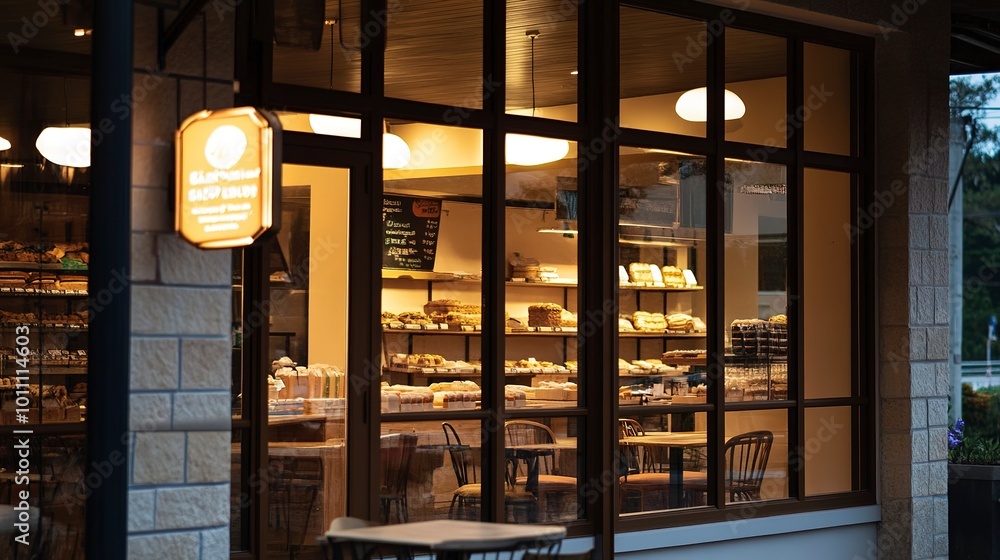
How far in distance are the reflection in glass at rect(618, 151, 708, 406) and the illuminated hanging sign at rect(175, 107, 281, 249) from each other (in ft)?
10.8

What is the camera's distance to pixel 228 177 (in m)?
4.72

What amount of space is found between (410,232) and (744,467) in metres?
2.86

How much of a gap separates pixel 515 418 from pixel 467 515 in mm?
644

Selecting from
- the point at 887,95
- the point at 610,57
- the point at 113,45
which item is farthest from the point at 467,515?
the point at 887,95

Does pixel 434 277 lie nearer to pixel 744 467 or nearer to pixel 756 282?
pixel 756 282

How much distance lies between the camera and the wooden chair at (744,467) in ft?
25.6

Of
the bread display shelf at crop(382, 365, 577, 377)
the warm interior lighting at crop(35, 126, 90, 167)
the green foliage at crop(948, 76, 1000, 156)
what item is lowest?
the bread display shelf at crop(382, 365, 577, 377)

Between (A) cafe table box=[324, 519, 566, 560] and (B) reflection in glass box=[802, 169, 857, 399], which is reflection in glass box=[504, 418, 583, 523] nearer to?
(B) reflection in glass box=[802, 169, 857, 399]

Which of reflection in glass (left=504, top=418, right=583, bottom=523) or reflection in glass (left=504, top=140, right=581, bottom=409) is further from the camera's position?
reflection in glass (left=504, top=140, right=581, bottom=409)

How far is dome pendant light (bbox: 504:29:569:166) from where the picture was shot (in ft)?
23.4

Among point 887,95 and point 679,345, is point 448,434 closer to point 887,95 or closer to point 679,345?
point 679,345

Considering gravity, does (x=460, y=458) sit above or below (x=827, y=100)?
below

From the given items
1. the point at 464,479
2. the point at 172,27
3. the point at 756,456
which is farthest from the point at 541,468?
the point at 172,27

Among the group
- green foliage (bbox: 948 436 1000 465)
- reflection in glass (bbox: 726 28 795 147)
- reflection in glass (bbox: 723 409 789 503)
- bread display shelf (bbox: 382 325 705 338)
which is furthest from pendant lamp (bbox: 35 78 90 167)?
green foliage (bbox: 948 436 1000 465)
